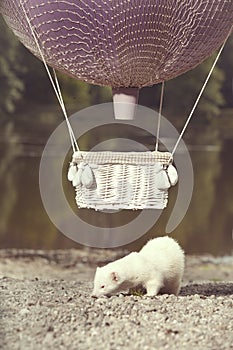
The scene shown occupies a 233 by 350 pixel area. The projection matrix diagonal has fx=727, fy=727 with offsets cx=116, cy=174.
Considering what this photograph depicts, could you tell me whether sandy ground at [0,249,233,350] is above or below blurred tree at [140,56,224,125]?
below

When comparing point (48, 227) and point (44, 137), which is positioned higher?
point (44, 137)

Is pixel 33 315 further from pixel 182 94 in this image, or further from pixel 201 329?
pixel 182 94

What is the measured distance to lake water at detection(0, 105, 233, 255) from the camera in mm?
3600

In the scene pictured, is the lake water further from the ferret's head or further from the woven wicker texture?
the woven wicker texture

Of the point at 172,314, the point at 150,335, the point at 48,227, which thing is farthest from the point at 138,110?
the point at 48,227

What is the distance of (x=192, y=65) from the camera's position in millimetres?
1559

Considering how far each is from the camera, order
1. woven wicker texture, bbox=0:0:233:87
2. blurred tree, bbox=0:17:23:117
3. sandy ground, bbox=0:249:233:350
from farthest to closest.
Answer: blurred tree, bbox=0:17:23:117, woven wicker texture, bbox=0:0:233:87, sandy ground, bbox=0:249:233:350

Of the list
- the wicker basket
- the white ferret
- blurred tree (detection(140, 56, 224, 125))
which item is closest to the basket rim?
the wicker basket

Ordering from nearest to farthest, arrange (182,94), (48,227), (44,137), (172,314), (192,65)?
1. (172,314)
2. (192,65)
3. (48,227)
4. (182,94)
5. (44,137)

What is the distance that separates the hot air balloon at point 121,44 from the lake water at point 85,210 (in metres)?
1.94

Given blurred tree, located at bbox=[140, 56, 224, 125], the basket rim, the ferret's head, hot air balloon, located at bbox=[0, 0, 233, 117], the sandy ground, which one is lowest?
the sandy ground

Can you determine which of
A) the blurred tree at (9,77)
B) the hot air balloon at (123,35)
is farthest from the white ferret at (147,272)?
the blurred tree at (9,77)

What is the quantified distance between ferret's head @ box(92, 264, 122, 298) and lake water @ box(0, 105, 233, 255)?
5.89 ft

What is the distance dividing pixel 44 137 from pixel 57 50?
4.52 meters
